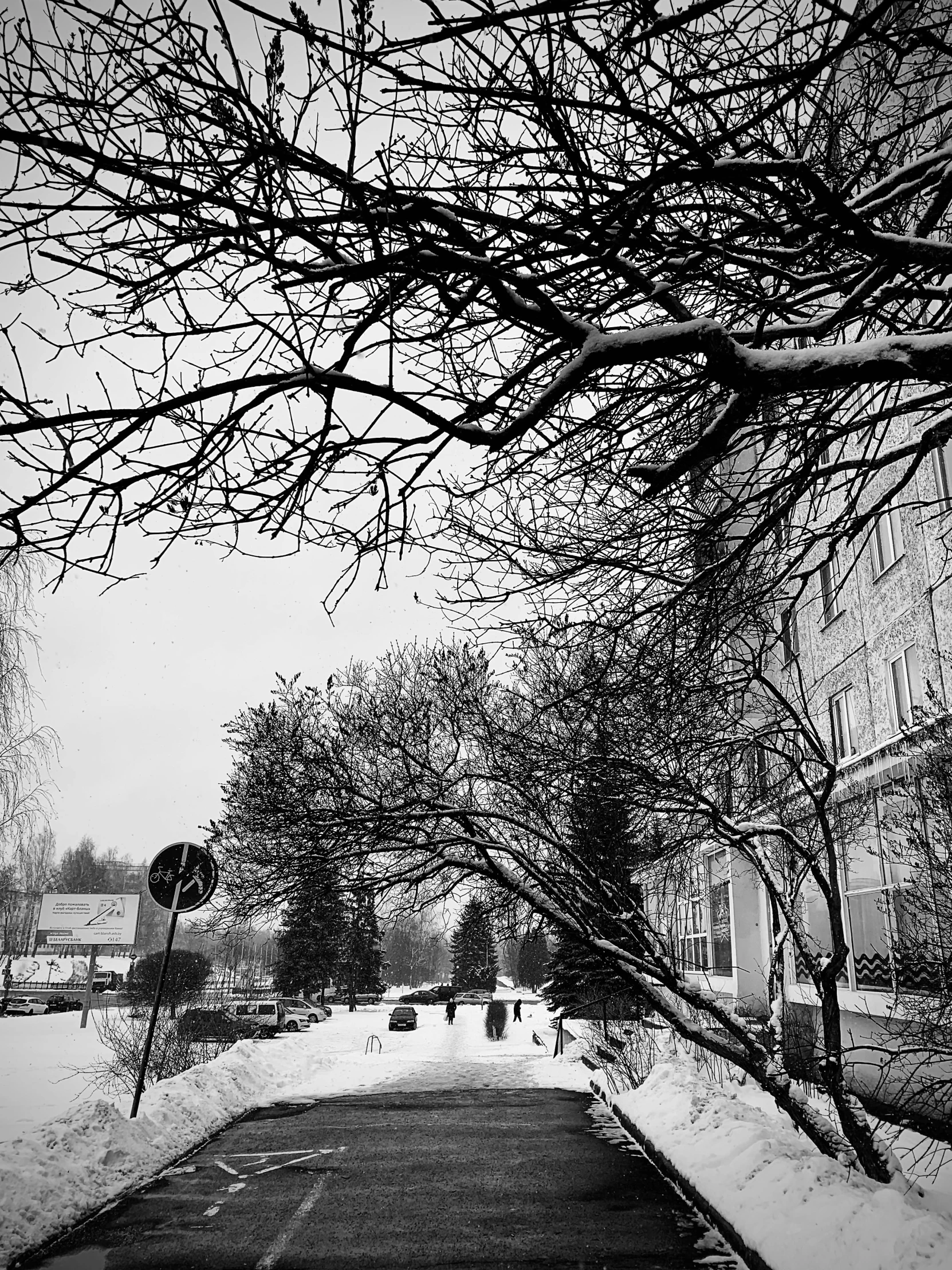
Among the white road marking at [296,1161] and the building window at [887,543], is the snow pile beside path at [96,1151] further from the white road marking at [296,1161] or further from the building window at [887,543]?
the building window at [887,543]

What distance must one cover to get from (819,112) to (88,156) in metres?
3.66

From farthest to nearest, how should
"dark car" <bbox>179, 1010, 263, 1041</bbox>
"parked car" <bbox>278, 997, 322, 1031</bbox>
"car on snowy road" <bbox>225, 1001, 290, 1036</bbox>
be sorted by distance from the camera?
"parked car" <bbox>278, 997, 322, 1031</bbox>, "car on snowy road" <bbox>225, 1001, 290, 1036</bbox>, "dark car" <bbox>179, 1010, 263, 1041</bbox>

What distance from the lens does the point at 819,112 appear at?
4.54 meters

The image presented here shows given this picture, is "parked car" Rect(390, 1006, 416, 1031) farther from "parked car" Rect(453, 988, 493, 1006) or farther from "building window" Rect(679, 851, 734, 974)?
"parked car" Rect(453, 988, 493, 1006)

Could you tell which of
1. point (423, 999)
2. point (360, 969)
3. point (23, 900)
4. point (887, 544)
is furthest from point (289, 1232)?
point (23, 900)

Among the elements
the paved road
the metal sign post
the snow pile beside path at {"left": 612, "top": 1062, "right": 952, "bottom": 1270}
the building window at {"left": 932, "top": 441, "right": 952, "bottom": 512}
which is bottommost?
the paved road

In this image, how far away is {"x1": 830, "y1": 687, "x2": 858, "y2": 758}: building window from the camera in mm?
16922

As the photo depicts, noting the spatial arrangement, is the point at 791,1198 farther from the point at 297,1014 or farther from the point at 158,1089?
the point at 297,1014

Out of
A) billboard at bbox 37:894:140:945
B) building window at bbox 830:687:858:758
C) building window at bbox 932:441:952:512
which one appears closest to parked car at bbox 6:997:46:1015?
billboard at bbox 37:894:140:945

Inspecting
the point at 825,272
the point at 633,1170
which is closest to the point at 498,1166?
the point at 633,1170

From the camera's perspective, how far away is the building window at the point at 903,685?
1369 centimetres

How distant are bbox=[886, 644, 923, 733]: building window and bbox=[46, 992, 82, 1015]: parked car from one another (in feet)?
145

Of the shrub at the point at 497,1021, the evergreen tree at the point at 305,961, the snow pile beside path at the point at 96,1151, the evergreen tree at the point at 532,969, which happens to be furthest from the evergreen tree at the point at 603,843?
the evergreen tree at the point at 532,969

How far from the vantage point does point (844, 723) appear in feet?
57.5
